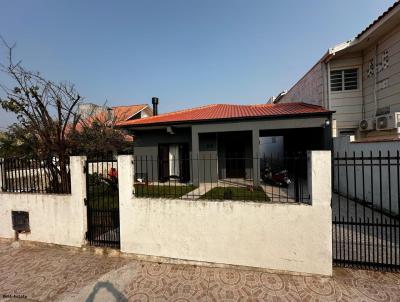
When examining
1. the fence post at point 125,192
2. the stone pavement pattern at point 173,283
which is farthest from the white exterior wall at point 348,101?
the fence post at point 125,192

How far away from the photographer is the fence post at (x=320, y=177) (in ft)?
10.9

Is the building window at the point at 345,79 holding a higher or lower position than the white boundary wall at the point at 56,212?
higher

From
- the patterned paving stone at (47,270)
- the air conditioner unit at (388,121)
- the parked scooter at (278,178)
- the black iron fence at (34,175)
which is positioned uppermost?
the air conditioner unit at (388,121)

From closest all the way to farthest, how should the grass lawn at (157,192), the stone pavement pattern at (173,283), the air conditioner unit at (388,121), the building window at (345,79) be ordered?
the stone pavement pattern at (173,283) < the grass lawn at (157,192) < the air conditioner unit at (388,121) < the building window at (345,79)

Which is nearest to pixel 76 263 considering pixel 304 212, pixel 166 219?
pixel 166 219

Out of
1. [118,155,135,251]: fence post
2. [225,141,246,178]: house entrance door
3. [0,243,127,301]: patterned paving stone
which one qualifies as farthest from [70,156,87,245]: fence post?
[225,141,246,178]: house entrance door

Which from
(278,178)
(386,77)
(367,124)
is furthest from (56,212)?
(386,77)

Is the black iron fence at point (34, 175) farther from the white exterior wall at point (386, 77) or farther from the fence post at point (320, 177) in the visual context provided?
the white exterior wall at point (386, 77)

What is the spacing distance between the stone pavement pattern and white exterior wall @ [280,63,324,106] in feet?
27.9

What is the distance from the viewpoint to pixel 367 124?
8430 millimetres

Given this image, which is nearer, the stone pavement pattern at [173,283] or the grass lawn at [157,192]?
the stone pavement pattern at [173,283]

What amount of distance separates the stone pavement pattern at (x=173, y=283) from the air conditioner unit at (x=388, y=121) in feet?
18.0

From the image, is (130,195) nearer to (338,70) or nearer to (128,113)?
(338,70)

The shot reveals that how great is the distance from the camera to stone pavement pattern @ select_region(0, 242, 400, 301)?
3.06 metres
